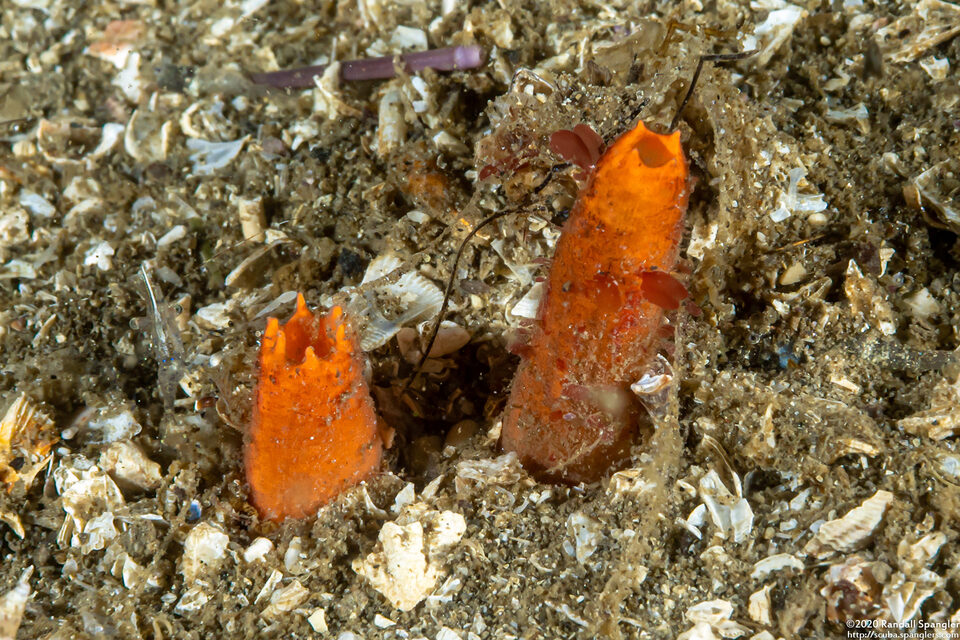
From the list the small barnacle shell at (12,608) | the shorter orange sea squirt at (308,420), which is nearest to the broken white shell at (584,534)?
the shorter orange sea squirt at (308,420)

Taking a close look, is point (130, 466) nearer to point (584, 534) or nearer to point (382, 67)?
point (584, 534)

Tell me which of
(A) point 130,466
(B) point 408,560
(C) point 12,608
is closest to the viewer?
(B) point 408,560


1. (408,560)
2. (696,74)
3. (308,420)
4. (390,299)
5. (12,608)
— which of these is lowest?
(12,608)

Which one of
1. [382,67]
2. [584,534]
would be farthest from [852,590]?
[382,67]

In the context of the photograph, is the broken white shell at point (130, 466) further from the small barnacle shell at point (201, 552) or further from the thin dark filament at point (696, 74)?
the thin dark filament at point (696, 74)

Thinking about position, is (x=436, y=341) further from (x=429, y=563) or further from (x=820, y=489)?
(x=820, y=489)

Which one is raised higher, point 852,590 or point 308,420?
point 308,420
